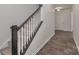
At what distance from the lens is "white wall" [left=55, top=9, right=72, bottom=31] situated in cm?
193

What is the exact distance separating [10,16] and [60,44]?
98 centimetres

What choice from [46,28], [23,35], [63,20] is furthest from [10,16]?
[63,20]

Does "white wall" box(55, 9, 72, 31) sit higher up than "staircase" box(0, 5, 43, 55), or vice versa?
"white wall" box(55, 9, 72, 31)

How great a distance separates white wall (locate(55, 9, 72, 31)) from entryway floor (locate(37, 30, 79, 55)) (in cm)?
8

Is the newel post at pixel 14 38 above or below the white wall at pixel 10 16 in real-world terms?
below

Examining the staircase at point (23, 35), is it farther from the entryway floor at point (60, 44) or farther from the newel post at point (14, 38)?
the entryway floor at point (60, 44)

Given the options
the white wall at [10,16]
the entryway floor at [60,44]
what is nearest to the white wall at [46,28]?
the entryway floor at [60,44]

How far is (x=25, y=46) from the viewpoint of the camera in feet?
7.33

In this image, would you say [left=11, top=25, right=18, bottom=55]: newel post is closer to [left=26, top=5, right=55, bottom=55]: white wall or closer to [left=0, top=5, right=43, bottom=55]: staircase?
[left=0, top=5, right=43, bottom=55]: staircase

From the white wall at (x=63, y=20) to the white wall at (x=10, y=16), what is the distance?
0.40 meters

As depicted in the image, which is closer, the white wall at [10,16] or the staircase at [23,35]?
the staircase at [23,35]

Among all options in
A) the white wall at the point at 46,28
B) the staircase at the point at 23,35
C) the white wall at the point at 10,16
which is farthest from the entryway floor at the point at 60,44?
the white wall at the point at 10,16

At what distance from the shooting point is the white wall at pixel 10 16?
2.03m

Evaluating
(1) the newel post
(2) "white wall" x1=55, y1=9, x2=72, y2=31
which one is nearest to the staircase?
(1) the newel post
